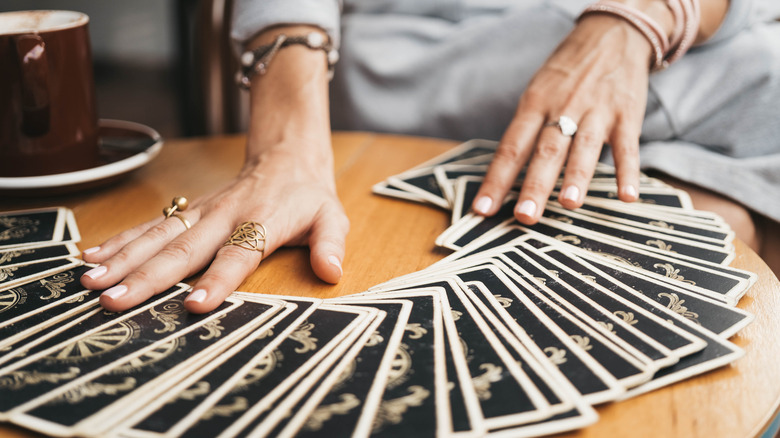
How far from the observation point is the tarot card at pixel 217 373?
1.44 feet

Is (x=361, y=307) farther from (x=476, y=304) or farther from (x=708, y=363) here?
(x=708, y=363)

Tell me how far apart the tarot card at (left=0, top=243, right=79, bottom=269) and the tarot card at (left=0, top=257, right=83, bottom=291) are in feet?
0.03

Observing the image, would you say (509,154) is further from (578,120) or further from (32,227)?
(32,227)

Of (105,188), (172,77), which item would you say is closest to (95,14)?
(172,77)

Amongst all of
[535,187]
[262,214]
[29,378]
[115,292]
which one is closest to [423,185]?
[535,187]

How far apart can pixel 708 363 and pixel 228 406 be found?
15.7 inches

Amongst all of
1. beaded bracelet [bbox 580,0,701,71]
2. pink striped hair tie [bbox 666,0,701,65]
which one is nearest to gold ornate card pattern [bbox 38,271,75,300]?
beaded bracelet [bbox 580,0,701,71]

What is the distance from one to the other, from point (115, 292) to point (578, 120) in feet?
2.28

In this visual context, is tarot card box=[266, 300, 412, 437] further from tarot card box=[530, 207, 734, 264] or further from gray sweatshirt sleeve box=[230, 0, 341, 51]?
gray sweatshirt sleeve box=[230, 0, 341, 51]

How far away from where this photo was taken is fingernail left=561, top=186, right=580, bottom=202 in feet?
2.75

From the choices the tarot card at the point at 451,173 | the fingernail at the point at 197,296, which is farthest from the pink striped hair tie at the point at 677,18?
the fingernail at the point at 197,296

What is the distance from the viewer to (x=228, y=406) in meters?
0.46

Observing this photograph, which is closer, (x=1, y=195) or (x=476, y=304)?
(x=476, y=304)

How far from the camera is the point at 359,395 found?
18.5 inches
